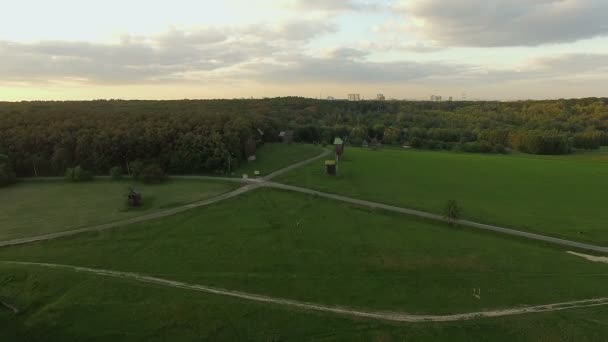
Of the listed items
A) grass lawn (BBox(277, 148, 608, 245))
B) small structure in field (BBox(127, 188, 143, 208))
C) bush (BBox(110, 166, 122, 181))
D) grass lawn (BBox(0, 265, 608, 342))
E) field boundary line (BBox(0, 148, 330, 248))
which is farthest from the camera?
bush (BBox(110, 166, 122, 181))

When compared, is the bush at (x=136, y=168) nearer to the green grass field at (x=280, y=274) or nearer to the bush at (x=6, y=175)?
the green grass field at (x=280, y=274)

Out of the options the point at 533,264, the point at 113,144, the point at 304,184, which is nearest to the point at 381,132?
the point at 304,184

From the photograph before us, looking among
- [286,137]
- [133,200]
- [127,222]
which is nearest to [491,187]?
[286,137]

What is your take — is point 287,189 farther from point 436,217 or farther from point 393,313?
point 393,313

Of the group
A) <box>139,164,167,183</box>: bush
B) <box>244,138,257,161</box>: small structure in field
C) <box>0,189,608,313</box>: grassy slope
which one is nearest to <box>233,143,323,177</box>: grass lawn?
<box>244,138,257,161</box>: small structure in field

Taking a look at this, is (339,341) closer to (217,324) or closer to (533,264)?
(217,324)

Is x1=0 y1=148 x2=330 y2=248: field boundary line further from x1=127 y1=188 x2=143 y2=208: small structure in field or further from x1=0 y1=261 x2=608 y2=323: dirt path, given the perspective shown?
x1=0 y1=261 x2=608 y2=323: dirt path
